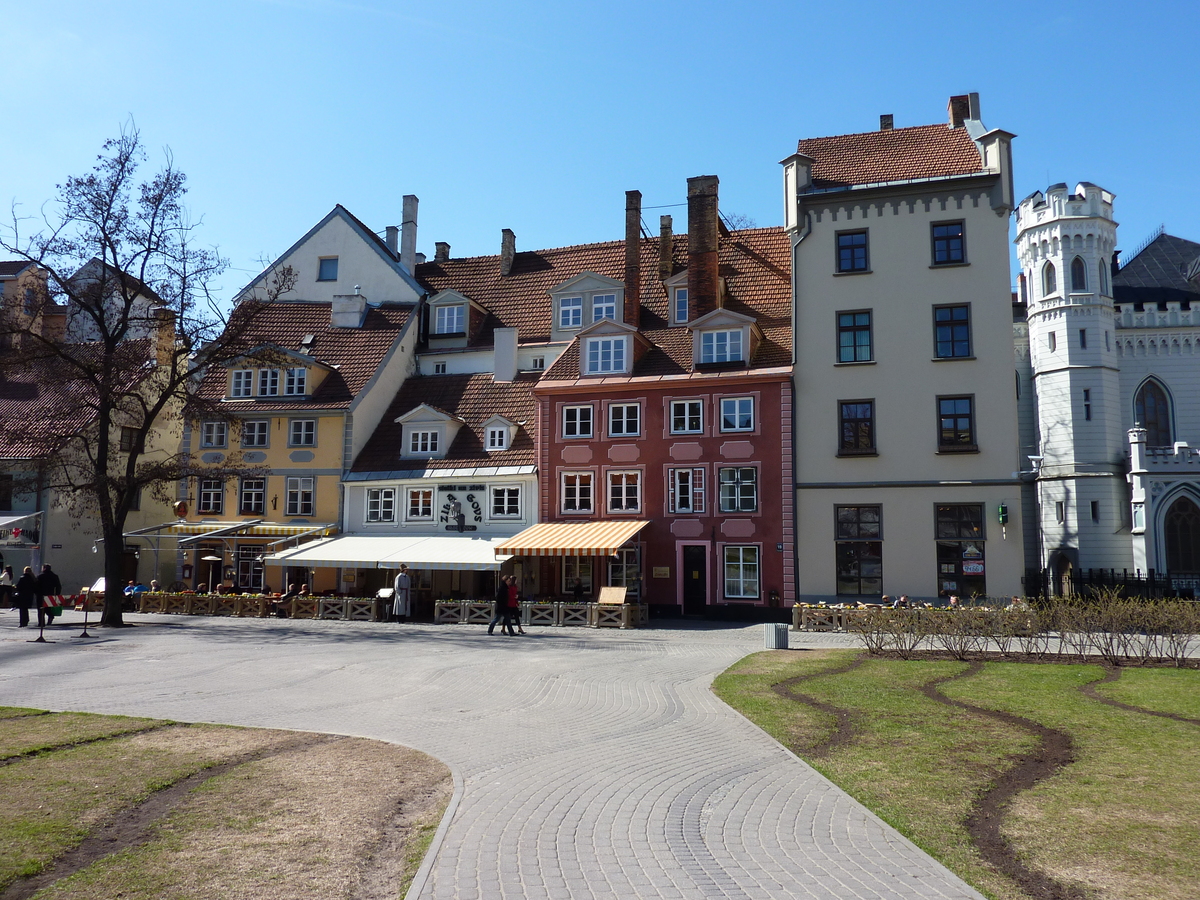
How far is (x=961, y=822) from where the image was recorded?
23.9 ft

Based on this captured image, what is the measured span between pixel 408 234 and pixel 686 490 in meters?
20.8

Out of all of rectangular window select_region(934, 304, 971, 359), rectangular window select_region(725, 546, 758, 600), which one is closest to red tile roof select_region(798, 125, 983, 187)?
rectangular window select_region(934, 304, 971, 359)

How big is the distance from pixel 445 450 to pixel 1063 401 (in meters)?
27.2

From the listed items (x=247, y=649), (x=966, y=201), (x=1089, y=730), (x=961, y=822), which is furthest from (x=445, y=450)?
(x=961, y=822)

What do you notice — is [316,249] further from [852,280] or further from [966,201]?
[966,201]

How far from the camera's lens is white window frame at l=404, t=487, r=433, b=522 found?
1331 inches

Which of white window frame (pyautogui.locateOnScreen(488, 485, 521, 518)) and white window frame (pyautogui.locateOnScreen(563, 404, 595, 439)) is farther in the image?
white window frame (pyautogui.locateOnScreen(488, 485, 521, 518))

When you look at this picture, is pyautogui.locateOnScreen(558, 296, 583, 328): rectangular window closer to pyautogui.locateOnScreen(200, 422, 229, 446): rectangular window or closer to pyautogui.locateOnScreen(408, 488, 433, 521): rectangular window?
pyautogui.locateOnScreen(408, 488, 433, 521): rectangular window

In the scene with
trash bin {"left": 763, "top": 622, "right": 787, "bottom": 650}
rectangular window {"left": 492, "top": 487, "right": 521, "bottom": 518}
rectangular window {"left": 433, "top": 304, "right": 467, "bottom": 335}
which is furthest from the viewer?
rectangular window {"left": 433, "top": 304, "right": 467, "bottom": 335}

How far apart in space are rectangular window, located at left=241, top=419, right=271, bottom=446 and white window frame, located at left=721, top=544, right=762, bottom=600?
19.1 meters

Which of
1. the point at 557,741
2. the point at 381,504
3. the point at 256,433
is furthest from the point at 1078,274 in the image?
the point at 557,741

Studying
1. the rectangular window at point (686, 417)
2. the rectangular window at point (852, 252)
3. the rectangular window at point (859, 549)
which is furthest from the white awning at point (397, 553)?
the rectangular window at point (852, 252)

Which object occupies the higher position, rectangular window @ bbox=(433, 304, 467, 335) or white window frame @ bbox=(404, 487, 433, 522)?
rectangular window @ bbox=(433, 304, 467, 335)

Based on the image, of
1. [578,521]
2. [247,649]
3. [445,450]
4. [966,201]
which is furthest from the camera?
[445,450]
